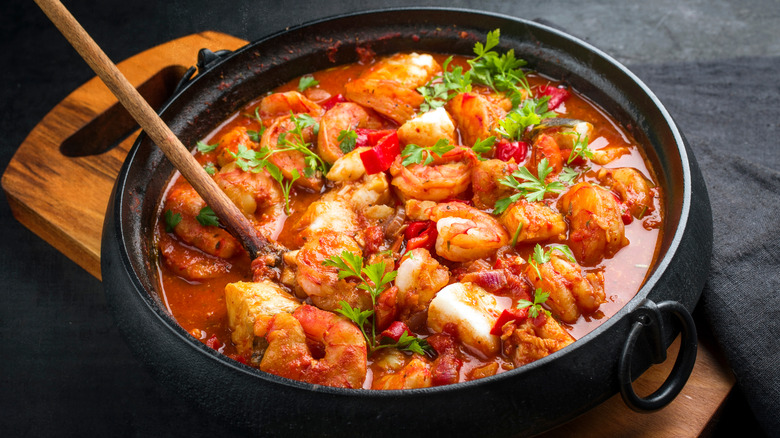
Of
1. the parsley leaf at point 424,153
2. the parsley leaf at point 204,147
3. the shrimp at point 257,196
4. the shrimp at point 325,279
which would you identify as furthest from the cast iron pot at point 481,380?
the parsley leaf at point 424,153

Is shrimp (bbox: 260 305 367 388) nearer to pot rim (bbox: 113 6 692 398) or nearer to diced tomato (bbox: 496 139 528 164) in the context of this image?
pot rim (bbox: 113 6 692 398)

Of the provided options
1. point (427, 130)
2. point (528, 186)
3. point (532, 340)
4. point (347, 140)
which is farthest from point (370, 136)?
point (532, 340)

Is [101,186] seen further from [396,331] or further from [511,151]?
[511,151]

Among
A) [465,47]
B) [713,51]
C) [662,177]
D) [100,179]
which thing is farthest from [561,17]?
[100,179]

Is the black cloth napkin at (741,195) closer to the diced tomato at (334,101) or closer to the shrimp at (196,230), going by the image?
the diced tomato at (334,101)

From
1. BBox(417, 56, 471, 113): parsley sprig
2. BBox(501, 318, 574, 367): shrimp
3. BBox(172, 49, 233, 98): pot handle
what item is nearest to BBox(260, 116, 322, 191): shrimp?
BBox(172, 49, 233, 98): pot handle

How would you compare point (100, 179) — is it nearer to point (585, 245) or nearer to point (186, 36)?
point (186, 36)
